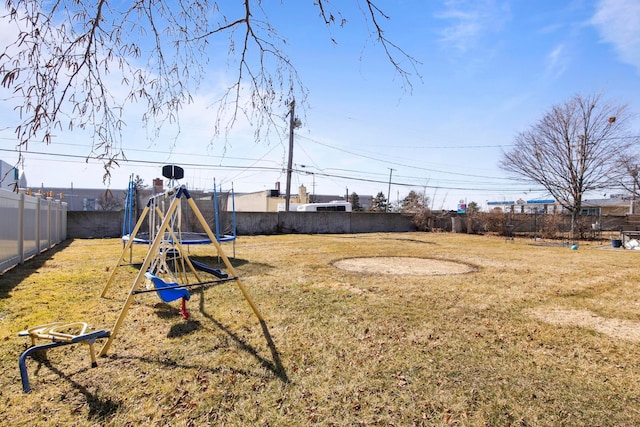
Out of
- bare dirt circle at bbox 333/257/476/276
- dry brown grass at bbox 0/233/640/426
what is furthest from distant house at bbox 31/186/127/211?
bare dirt circle at bbox 333/257/476/276

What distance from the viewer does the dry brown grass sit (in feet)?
7.88

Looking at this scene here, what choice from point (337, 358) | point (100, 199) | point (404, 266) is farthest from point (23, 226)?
point (404, 266)

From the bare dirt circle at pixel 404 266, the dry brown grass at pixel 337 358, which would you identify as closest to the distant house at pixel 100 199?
the dry brown grass at pixel 337 358

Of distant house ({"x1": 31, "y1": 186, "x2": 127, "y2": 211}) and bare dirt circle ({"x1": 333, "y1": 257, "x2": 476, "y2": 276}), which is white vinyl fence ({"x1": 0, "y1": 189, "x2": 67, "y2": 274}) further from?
bare dirt circle ({"x1": 333, "y1": 257, "x2": 476, "y2": 276})

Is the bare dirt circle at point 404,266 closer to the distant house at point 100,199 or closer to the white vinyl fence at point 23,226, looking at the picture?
the distant house at point 100,199

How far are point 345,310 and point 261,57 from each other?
3.30 meters

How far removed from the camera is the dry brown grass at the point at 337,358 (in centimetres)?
240

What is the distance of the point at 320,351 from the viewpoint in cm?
335

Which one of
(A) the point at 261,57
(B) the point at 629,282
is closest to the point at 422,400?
(A) the point at 261,57

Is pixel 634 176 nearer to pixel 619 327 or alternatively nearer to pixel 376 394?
pixel 619 327

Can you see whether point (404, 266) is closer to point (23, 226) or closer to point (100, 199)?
point (100, 199)

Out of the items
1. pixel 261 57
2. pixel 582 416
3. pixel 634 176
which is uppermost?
pixel 634 176

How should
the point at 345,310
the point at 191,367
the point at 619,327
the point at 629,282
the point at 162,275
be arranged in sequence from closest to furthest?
the point at 191,367, the point at 619,327, the point at 345,310, the point at 162,275, the point at 629,282

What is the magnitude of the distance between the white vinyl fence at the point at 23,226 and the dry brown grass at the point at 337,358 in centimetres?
144
